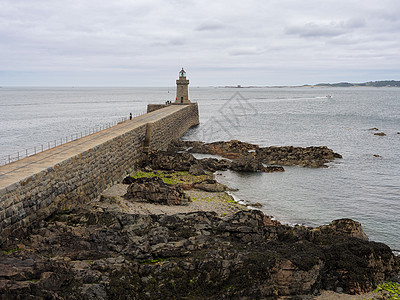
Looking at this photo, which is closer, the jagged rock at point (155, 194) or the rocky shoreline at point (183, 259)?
the rocky shoreline at point (183, 259)

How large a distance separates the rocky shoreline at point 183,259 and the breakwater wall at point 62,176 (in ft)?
2.00

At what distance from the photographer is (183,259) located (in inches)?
461

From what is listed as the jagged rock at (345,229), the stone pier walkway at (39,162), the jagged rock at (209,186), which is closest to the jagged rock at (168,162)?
the jagged rock at (209,186)

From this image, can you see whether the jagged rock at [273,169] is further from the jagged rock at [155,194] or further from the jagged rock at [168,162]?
the jagged rock at [155,194]

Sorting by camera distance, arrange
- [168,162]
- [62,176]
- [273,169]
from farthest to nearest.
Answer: [273,169] → [168,162] → [62,176]

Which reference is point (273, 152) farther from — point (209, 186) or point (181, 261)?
point (181, 261)

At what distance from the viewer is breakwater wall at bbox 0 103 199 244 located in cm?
1298

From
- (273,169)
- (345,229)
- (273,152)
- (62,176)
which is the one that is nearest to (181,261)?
(345,229)

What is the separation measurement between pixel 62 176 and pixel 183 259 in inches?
288

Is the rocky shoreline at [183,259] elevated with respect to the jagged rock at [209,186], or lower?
elevated

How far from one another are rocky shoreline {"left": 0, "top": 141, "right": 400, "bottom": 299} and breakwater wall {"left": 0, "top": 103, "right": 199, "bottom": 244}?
0.61 metres

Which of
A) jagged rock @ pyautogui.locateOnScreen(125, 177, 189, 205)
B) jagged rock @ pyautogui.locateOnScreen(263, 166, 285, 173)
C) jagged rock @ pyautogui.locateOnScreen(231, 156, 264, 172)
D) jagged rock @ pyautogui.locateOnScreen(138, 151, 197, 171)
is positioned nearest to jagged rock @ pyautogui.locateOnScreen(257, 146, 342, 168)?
jagged rock @ pyautogui.locateOnScreen(263, 166, 285, 173)

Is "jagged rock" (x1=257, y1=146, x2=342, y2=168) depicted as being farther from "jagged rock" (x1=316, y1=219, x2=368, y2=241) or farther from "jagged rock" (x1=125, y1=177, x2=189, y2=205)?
"jagged rock" (x1=316, y1=219, x2=368, y2=241)

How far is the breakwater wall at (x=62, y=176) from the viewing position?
12977 mm
